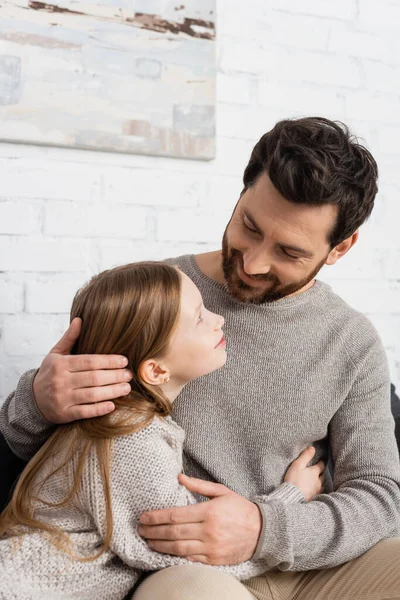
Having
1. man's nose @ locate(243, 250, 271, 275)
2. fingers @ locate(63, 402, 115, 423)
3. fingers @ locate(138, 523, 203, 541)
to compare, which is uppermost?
man's nose @ locate(243, 250, 271, 275)

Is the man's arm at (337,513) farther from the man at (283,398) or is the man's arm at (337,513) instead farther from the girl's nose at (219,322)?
the girl's nose at (219,322)

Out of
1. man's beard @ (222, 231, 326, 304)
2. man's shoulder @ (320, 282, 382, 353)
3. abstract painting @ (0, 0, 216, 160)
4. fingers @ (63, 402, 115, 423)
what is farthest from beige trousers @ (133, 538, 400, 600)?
abstract painting @ (0, 0, 216, 160)

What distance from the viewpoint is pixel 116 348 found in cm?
125

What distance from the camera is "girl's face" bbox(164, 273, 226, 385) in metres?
1.29

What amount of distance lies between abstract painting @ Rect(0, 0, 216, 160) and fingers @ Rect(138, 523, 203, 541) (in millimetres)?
1063

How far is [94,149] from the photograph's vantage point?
6.08ft

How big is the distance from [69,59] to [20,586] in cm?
129

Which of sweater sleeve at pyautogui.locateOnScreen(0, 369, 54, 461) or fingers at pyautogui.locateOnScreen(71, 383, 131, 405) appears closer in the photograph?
fingers at pyautogui.locateOnScreen(71, 383, 131, 405)

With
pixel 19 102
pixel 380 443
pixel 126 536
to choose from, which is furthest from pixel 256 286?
pixel 19 102

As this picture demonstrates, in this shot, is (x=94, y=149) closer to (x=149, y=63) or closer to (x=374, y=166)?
(x=149, y=63)

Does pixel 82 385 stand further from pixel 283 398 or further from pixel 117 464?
pixel 283 398

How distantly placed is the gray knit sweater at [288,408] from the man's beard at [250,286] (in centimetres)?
4

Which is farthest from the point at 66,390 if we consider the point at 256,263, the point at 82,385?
the point at 256,263

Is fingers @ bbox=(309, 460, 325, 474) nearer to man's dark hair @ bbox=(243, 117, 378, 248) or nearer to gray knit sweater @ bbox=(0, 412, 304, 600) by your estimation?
gray knit sweater @ bbox=(0, 412, 304, 600)
